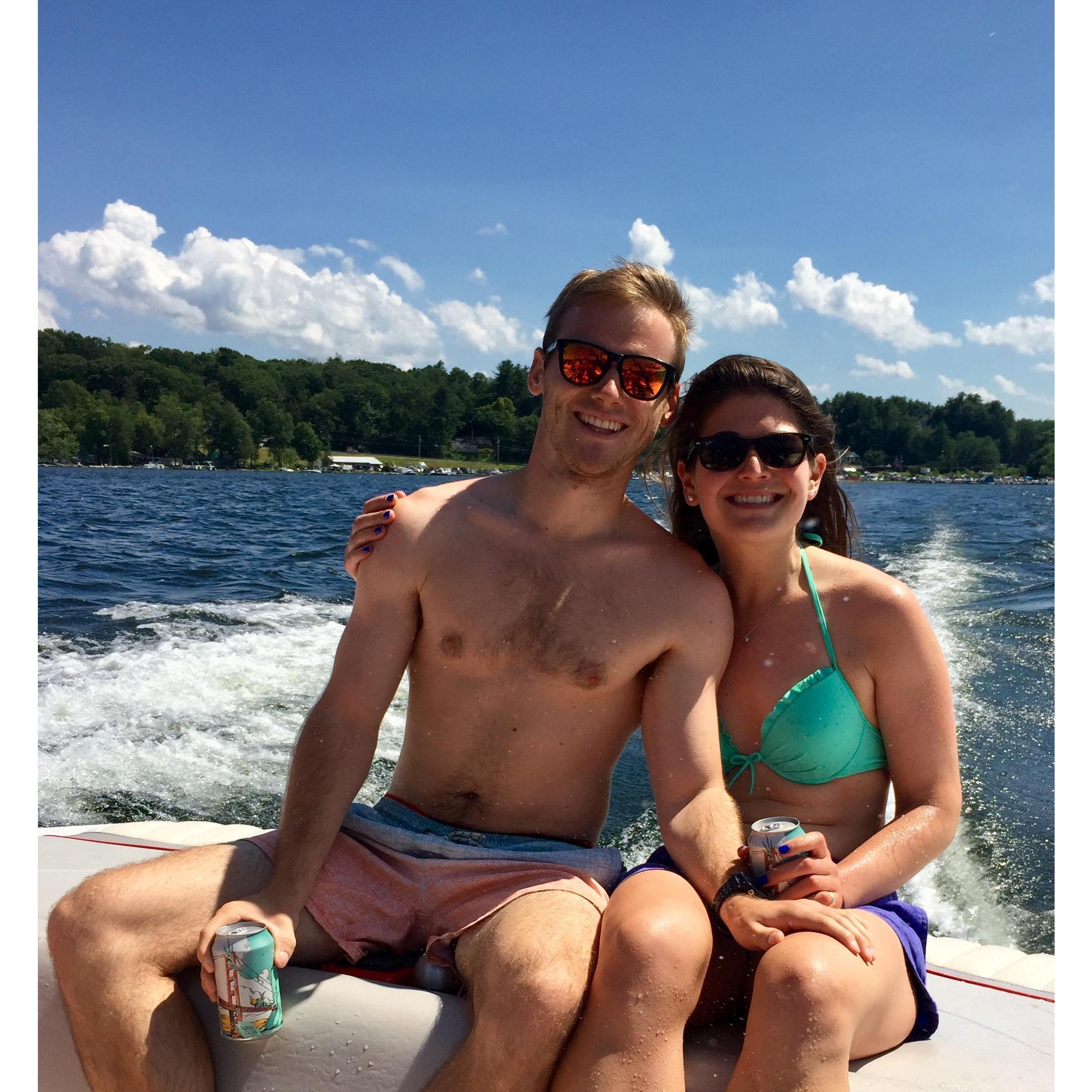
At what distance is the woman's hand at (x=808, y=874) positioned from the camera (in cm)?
205

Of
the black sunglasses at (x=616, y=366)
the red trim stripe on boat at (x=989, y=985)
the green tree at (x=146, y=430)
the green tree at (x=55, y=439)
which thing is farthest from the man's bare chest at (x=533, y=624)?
the green tree at (x=146, y=430)

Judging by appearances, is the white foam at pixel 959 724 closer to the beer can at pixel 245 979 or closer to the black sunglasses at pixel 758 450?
the black sunglasses at pixel 758 450

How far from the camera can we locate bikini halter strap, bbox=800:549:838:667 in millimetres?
2490

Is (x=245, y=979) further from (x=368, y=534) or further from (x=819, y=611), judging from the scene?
(x=819, y=611)

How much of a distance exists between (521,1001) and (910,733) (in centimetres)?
114

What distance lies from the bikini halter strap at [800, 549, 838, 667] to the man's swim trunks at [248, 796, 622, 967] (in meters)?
0.76

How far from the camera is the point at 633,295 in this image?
8.77 feet

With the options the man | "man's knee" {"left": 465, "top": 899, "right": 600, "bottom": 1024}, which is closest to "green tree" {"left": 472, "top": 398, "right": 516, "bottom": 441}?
the man

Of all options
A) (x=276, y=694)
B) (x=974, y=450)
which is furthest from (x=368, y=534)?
(x=974, y=450)

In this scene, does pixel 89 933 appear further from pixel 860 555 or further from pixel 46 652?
pixel 46 652

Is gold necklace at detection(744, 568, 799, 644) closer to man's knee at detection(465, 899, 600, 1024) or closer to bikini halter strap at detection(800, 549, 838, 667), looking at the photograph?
bikini halter strap at detection(800, 549, 838, 667)

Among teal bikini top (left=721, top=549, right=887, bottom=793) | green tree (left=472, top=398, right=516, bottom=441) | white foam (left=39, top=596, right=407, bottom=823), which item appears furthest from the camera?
green tree (left=472, top=398, right=516, bottom=441)

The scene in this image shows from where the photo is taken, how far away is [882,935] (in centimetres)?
213

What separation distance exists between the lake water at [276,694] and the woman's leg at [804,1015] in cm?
349
